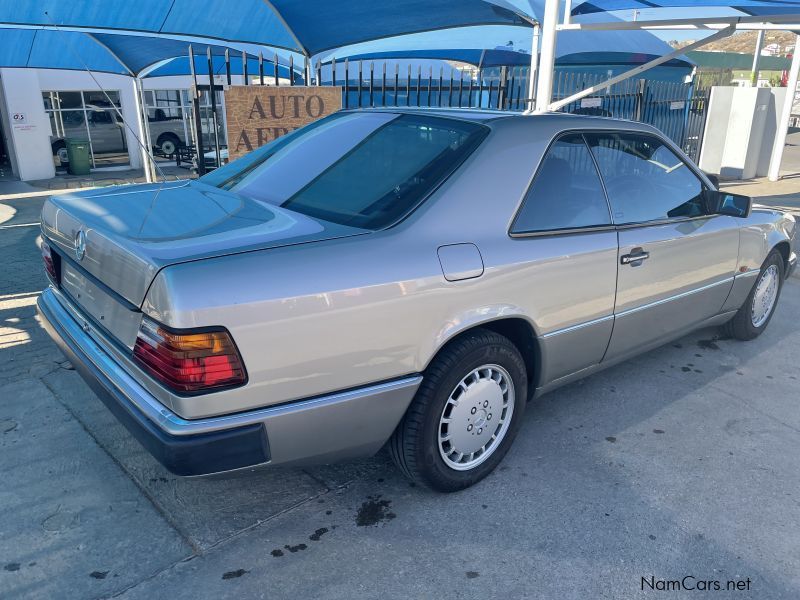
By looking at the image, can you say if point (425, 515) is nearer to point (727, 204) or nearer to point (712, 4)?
point (727, 204)

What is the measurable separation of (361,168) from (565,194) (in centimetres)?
105

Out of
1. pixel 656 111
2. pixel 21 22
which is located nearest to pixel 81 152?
pixel 21 22

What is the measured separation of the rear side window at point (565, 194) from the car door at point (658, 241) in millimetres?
97

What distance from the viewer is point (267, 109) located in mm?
6441

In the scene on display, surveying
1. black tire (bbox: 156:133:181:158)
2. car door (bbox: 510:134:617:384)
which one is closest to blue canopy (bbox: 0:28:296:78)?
black tire (bbox: 156:133:181:158)

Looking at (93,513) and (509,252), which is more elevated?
(509,252)

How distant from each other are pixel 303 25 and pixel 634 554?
23.5 ft

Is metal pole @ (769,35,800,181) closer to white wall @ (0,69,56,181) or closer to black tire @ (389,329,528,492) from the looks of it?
black tire @ (389,329,528,492)

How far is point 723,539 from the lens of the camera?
2.70 metres

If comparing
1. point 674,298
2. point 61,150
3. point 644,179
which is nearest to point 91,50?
point 61,150

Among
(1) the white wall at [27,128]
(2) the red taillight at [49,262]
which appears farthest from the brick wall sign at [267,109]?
(1) the white wall at [27,128]

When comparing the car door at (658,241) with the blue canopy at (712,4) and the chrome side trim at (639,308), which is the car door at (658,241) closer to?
the chrome side trim at (639,308)

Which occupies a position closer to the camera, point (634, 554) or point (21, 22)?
point (634, 554)

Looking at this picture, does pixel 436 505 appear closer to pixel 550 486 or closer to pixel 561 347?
pixel 550 486
